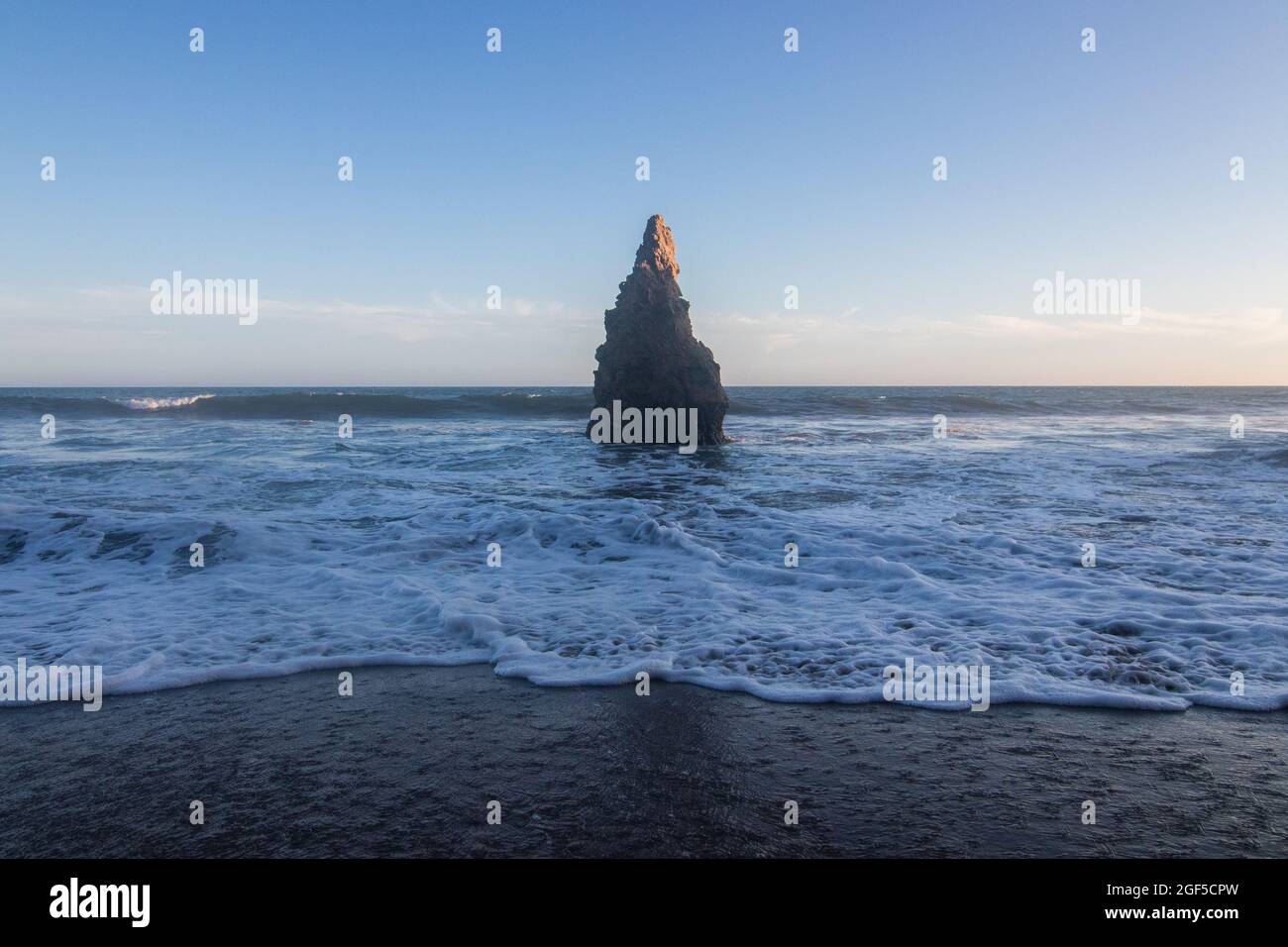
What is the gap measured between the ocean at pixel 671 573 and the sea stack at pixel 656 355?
225 inches

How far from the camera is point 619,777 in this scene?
3973 millimetres

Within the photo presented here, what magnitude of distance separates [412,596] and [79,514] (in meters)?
7.15

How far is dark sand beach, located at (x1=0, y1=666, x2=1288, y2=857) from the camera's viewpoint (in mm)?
3357

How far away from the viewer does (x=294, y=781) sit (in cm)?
393

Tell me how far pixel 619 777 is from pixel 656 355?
21805 millimetres

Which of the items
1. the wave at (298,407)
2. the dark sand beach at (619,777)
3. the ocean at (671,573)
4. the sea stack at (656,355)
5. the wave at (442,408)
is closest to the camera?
the dark sand beach at (619,777)

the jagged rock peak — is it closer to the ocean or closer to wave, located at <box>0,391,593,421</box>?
the ocean

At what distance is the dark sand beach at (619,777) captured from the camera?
3.36 metres

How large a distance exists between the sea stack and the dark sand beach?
20.3 m

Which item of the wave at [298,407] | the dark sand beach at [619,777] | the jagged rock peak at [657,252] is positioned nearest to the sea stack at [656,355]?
the jagged rock peak at [657,252]

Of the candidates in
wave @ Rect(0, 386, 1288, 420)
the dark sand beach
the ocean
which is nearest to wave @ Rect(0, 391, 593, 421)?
wave @ Rect(0, 386, 1288, 420)

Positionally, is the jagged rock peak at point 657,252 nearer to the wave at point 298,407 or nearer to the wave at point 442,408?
the wave at point 442,408
